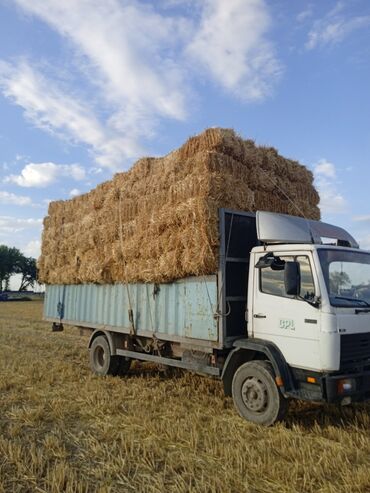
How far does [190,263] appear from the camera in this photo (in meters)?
7.11

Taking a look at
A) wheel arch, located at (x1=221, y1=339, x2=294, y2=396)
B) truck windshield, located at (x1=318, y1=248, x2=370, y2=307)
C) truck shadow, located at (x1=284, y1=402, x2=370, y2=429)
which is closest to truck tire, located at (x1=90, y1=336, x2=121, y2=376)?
wheel arch, located at (x1=221, y1=339, x2=294, y2=396)

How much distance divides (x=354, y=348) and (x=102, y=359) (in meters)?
5.91

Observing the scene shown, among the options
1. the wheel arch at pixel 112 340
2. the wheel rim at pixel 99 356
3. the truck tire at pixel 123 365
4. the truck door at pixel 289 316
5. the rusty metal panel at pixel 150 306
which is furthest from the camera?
the wheel rim at pixel 99 356

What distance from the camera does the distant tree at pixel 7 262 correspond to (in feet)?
322

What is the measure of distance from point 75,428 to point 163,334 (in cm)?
246

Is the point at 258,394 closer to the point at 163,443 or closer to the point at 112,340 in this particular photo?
the point at 163,443

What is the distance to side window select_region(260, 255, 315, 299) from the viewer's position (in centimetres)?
591

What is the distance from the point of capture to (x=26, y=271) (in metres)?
104

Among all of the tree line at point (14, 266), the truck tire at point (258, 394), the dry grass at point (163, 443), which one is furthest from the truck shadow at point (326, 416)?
the tree line at point (14, 266)

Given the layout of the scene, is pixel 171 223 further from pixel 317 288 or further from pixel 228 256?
pixel 317 288

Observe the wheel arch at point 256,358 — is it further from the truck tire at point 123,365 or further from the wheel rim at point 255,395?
the truck tire at point 123,365

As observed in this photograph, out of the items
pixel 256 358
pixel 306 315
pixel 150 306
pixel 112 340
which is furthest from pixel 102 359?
pixel 306 315

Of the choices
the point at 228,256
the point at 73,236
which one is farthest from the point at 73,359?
the point at 228,256

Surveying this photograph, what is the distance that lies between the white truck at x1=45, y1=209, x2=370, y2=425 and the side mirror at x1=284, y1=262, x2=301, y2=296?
1 cm
